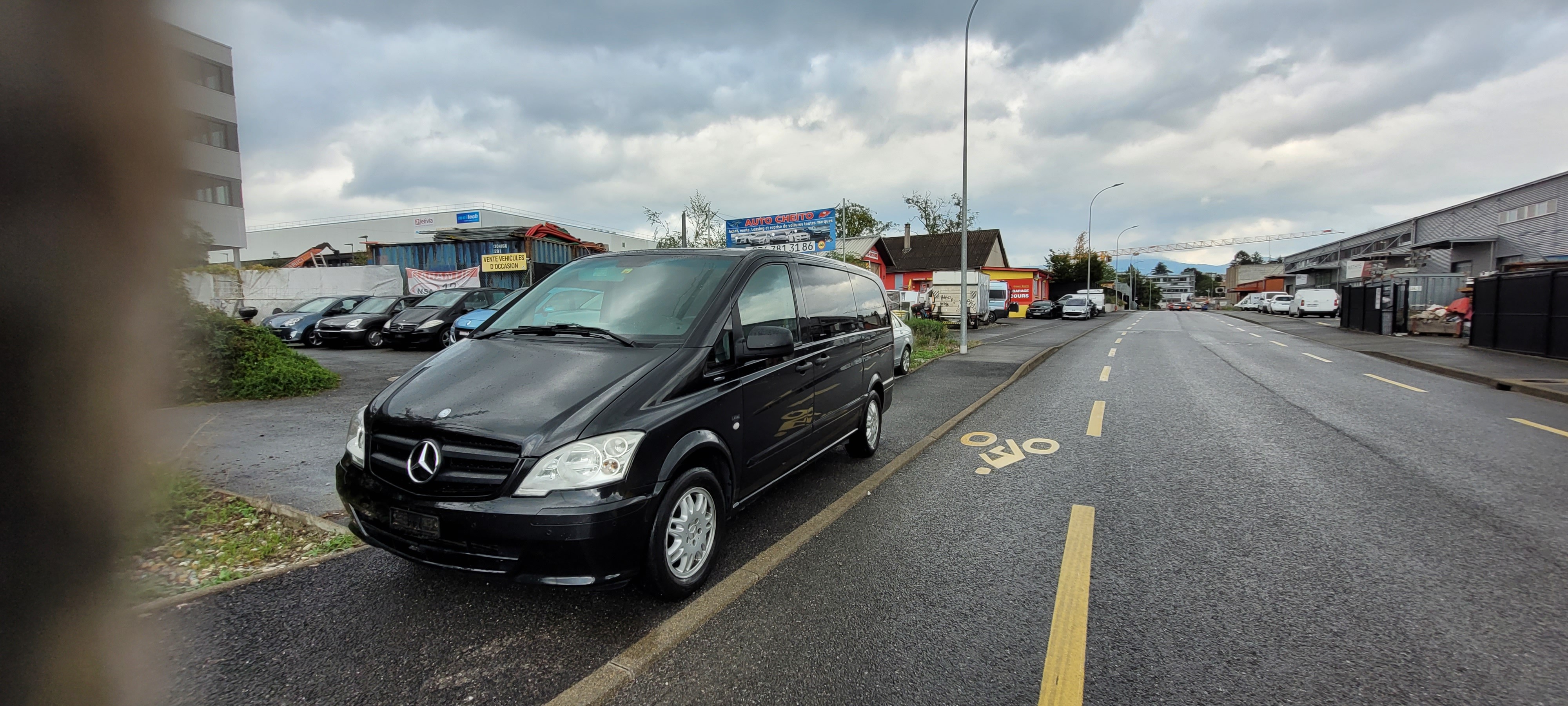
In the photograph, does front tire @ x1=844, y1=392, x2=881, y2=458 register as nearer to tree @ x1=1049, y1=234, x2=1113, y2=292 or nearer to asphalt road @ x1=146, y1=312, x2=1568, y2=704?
asphalt road @ x1=146, y1=312, x2=1568, y2=704

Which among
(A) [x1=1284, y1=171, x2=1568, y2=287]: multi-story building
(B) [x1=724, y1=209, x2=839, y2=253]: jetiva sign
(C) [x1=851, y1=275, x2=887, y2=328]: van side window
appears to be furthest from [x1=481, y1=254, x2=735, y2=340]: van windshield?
(A) [x1=1284, y1=171, x2=1568, y2=287]: multi-story building

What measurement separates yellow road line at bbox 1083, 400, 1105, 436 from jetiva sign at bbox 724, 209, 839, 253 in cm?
1770

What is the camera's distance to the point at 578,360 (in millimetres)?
3500

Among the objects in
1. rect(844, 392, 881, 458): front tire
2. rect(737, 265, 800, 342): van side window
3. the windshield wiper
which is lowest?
rect(844, 392, 881, 458): front tire

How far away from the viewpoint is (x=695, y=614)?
325 centimetres

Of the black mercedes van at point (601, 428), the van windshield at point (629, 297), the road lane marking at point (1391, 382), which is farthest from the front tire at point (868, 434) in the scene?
the road lane marking at point (1391, 382)

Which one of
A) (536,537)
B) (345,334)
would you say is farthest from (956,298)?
(536,537)

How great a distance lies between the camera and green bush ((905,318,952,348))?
17391mm

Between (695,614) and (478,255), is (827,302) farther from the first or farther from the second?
(478,255)

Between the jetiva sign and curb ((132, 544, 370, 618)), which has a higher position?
the jetiva sign

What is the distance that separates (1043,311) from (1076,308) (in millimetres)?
1926

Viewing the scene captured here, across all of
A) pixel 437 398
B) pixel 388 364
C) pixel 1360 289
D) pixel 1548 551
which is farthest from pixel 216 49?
pixel 1360 289

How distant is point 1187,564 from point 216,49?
14.6 feet

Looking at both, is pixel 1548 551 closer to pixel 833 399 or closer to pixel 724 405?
pixel 833 399
